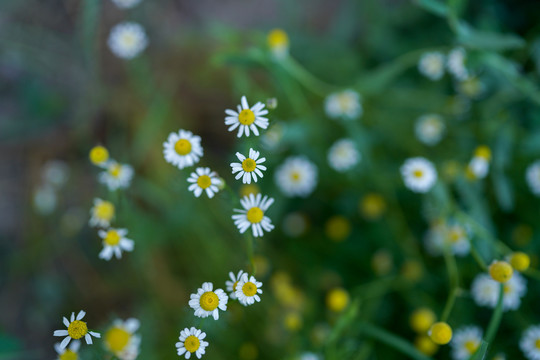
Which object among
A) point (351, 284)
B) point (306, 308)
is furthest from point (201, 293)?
point (351, 284)

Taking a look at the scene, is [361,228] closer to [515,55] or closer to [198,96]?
[515,55]

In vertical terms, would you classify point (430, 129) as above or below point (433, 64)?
below

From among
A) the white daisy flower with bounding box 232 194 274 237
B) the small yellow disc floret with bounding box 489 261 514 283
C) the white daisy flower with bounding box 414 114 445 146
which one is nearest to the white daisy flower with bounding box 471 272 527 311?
the small yellow disc floret with bounding box 489 261 514 283

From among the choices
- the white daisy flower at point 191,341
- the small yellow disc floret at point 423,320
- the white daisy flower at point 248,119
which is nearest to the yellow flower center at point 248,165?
the white daisy flower at point 248,119

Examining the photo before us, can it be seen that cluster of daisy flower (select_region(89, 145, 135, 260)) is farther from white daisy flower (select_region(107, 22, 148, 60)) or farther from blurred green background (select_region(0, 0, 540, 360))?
white daisy flower (select_region(107, 22, 148, 60))

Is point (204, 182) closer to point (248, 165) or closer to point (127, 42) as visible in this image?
point (248, 165)

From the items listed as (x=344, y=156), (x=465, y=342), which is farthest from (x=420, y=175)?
(x=465, y=342)

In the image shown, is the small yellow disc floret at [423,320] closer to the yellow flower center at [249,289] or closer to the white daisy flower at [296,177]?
the white daisy flower at [296,177]
